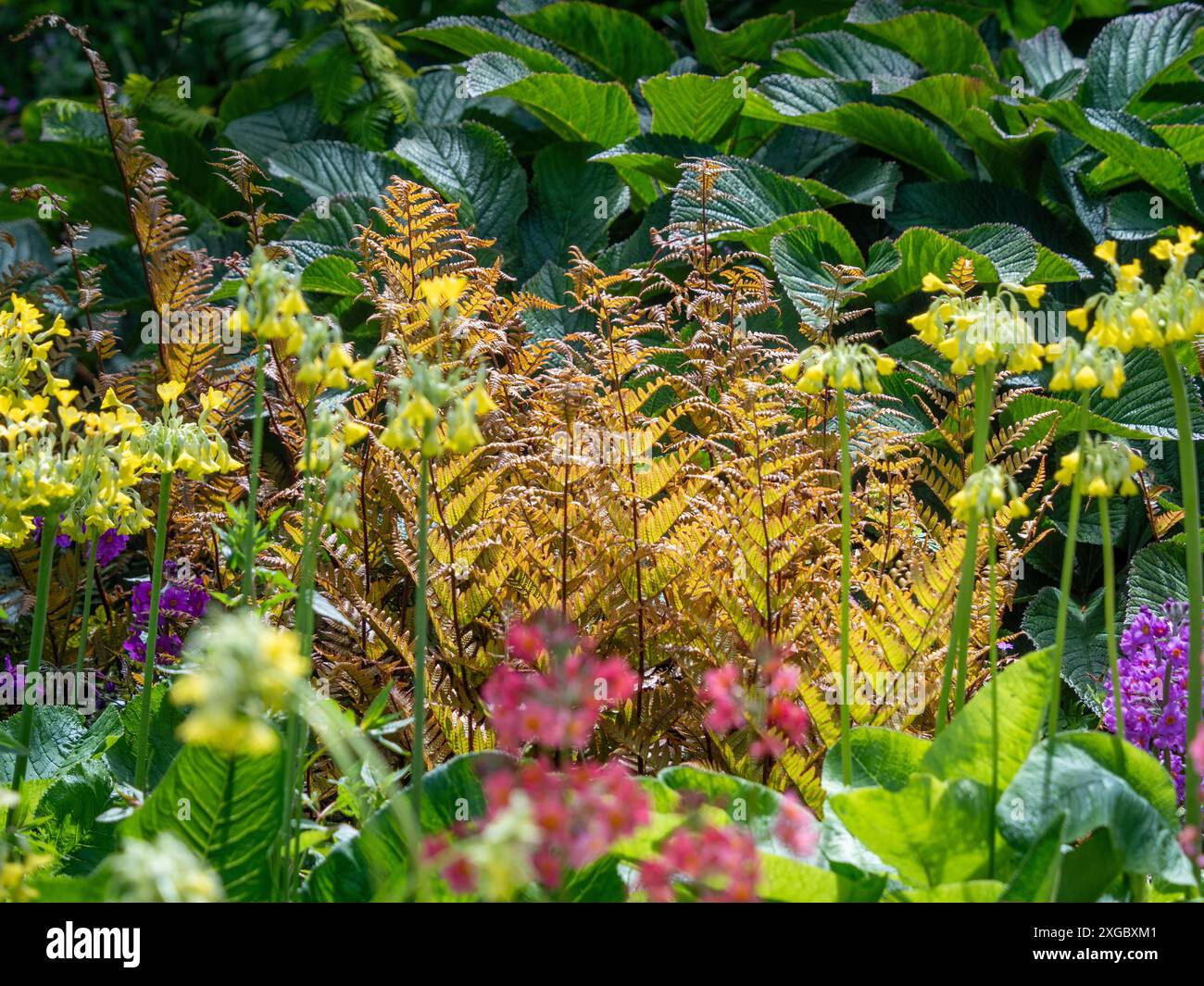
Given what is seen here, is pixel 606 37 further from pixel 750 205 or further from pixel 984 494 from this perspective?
pixel 984 494

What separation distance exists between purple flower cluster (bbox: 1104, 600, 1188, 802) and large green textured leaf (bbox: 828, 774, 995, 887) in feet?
1.96

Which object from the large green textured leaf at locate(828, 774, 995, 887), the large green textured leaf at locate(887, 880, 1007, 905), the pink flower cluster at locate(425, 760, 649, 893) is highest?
the pink flower cluster at locate(425, 760, 649, 893)

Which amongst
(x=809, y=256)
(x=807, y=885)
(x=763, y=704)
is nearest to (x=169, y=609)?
(x=763, y=704)

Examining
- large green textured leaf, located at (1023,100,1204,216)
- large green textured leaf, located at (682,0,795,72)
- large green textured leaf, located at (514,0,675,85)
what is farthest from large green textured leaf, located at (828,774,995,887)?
large green textured leaf, located at (514,0,675,85)

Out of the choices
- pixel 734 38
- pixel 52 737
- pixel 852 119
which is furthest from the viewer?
pixel 734 38

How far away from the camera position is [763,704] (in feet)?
5.67

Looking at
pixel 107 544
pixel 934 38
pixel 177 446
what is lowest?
pixel 107 544

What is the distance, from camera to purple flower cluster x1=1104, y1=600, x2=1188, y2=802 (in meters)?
1.84

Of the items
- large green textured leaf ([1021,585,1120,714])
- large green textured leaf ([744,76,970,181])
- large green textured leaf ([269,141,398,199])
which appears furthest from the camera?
large green textured leaf ([269,141,398,199])

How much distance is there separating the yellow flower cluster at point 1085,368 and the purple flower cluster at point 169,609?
166 cm

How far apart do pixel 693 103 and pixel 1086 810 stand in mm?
2748

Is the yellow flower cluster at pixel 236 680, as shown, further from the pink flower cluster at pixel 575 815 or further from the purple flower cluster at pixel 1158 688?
the purple flower cluster at pixel 1158 688

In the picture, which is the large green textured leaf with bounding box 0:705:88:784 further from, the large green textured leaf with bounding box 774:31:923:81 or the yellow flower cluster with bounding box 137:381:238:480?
the large green textured leaf with bounding box 774:31:923:81
